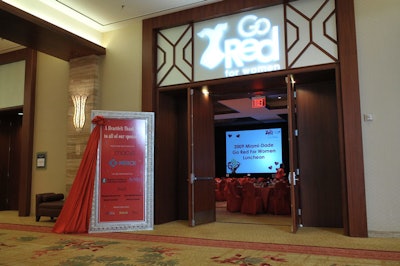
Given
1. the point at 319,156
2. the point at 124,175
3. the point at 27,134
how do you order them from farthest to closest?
the point at 27,134
the point at 319,156
the point at 124,175

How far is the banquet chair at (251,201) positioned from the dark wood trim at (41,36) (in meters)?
4.77

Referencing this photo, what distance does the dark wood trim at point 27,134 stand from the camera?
343 inches

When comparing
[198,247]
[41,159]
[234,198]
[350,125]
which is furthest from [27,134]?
[350,125]

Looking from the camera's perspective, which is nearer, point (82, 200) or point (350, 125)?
point (350, 125)

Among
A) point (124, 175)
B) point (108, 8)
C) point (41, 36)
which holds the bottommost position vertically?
point (124, 175)

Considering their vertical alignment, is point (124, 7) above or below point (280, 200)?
above

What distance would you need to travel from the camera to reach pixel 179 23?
7.31m

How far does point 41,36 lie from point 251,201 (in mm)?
6005

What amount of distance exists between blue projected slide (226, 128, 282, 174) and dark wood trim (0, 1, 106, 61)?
9845 mm

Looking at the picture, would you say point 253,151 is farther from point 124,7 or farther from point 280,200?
point 124,7

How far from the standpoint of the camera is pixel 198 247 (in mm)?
4941

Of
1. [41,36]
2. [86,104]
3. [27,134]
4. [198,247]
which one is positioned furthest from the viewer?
[27,134]

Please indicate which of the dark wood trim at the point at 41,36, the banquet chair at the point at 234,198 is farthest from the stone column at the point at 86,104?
the banquet chair at the point at 234,198

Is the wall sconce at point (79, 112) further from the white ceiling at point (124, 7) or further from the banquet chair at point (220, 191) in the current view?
the banquet chair at point (220, 191)
